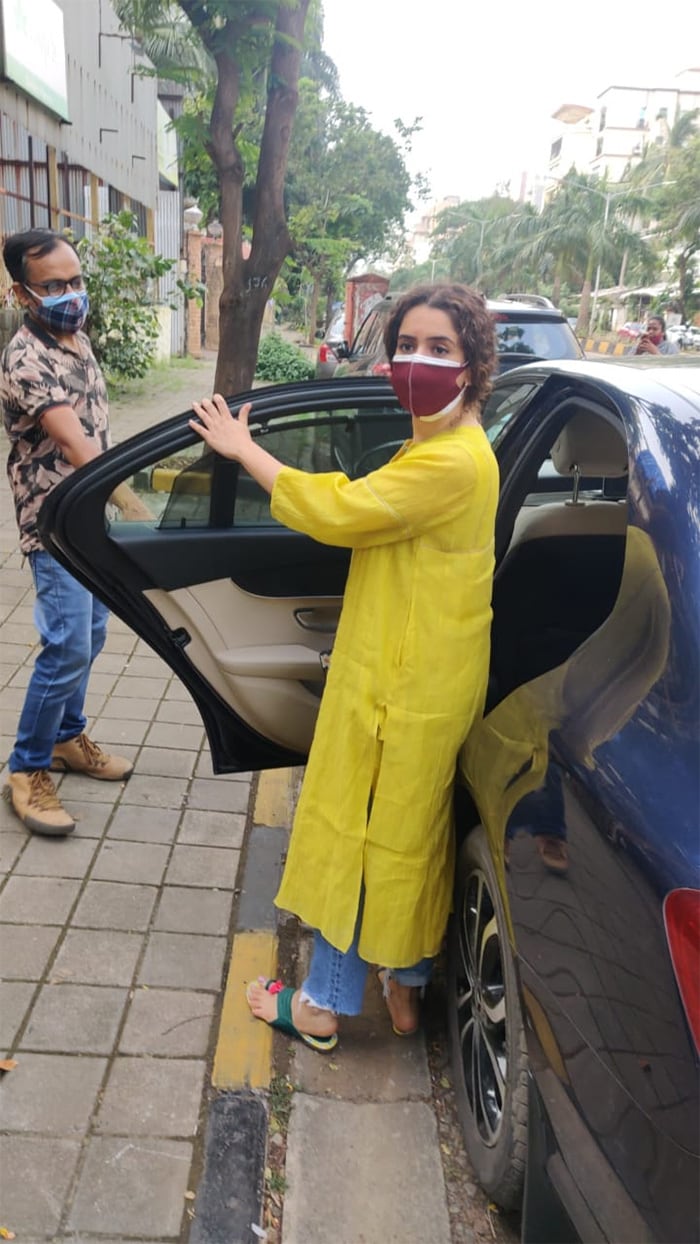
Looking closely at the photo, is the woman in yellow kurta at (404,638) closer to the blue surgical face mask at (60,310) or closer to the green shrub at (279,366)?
the blue surgical face mask at (60,310)

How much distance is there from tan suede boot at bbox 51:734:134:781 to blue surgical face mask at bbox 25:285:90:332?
4.99 feet

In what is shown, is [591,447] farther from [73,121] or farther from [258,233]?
[73,121]

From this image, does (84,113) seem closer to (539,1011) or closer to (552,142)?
(539,1011)

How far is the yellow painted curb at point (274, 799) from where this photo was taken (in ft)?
12.1

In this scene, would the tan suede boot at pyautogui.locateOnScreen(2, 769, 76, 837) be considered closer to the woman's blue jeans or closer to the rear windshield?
the woman's blue jeans

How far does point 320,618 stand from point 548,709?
4.02ft

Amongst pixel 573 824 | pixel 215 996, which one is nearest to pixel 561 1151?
pixel 573 824

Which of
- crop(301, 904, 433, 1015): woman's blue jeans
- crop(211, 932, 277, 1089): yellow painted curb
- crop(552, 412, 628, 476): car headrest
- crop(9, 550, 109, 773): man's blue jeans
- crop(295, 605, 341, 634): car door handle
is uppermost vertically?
crop(552, 412, 628, 476): car headrest

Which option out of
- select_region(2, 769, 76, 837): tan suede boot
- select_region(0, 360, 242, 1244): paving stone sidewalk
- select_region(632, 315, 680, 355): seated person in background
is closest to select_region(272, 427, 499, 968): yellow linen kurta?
select_region(0, 360, 242, 1244): paving stone sidewalk

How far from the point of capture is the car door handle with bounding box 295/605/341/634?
9.92 ft

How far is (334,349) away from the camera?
57.9ft

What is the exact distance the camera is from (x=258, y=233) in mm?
8164

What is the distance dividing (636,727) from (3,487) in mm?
8034

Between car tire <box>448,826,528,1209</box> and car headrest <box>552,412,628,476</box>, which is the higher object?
car headrest <box>552,412,628,476</box>
